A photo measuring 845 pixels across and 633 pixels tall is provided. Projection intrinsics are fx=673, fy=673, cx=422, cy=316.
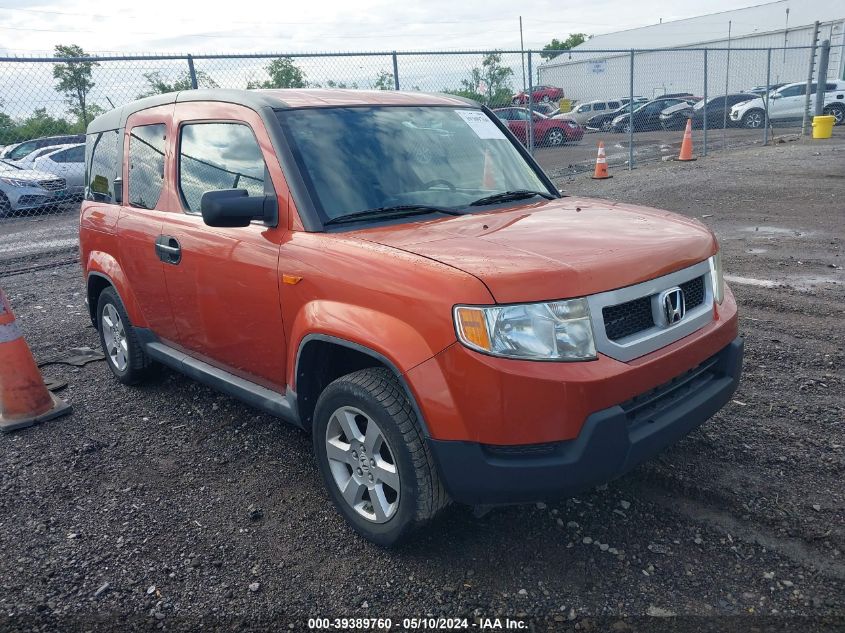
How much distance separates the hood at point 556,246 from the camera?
2.42m

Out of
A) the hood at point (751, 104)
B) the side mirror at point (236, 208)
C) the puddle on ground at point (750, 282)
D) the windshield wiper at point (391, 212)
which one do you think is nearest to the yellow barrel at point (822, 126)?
the hood at point (751, 104)

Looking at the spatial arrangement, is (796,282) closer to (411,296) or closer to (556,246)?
(556,246)

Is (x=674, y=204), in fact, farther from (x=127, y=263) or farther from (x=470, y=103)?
(x=127, y=263)

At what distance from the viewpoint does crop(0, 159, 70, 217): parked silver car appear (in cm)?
1381

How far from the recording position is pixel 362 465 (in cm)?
291

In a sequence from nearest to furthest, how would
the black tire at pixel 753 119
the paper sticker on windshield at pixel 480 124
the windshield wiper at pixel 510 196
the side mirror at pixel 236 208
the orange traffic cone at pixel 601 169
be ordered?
the side mirror at pixel 236 208 → the windshield wiper at pixel 510 196 → the paper sticker on windshield at pixel 480 124 → the orange traffic cone at pixel 601 169 → the black tire at pixel 753 119

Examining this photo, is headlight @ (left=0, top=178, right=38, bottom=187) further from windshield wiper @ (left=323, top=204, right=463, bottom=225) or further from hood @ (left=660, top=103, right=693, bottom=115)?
hood @ (left=660, top=103, right=693, bottom=115)

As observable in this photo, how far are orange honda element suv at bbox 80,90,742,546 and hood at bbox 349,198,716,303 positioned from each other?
1cm

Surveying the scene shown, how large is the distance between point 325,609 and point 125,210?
9.81 ft

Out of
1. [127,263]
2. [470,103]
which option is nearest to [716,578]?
[470,103]

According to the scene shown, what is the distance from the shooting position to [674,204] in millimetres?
10695

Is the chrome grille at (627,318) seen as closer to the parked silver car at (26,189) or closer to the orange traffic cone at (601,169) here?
the orange traffic cone at (601,169)

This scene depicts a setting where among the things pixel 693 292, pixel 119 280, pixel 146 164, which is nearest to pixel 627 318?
pixel 693 292

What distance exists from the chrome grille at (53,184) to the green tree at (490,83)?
28.9 feet
